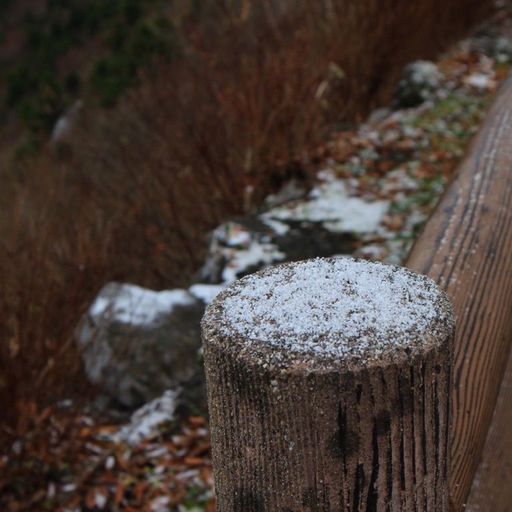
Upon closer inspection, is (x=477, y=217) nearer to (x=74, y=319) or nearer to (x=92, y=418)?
(x=74, y=319)

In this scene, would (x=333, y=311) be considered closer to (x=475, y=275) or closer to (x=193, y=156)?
(x=475, y=275)

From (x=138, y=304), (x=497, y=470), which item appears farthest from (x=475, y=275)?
(x=138, y=304)

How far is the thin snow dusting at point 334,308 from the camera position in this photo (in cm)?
60

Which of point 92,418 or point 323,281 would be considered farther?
point 92,418

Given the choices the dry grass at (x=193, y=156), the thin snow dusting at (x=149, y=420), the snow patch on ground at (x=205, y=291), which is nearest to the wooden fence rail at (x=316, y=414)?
the dry grass at (x=193, y=156)

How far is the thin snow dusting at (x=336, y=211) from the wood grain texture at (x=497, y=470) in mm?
2572

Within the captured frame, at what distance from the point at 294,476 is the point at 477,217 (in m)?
0.66

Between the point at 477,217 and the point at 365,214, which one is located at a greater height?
the point at 477,217

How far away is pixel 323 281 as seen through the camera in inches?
28.3

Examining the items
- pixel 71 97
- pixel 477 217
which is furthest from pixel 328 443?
pixel 71 97

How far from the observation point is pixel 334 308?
0.66 m

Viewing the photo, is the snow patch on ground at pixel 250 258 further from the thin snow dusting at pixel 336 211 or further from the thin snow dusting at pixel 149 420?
the thin snow dusting at pixel 149 420

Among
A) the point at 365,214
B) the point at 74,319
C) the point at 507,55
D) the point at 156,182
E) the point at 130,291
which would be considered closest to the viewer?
the point at 74,319

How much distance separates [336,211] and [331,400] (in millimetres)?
3250
